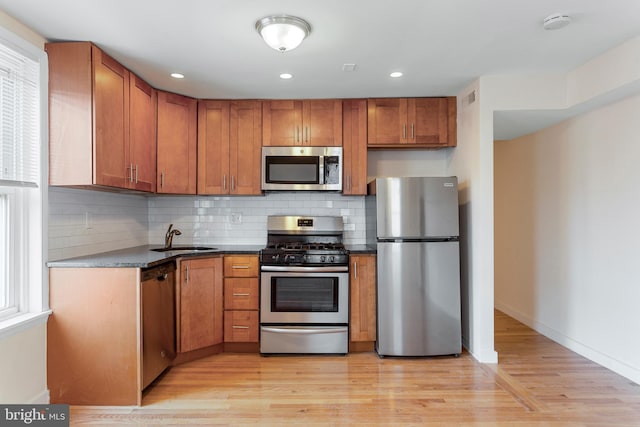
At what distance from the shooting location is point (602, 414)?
2.25m

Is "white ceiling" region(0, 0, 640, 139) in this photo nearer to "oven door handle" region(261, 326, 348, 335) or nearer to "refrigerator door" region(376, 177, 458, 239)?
"refrigerator door" region(376, 177, 458, 239)

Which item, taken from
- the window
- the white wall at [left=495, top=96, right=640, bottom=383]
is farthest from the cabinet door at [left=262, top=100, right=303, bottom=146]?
the white wall at [left=495, top=96, right=640, bottom=383]

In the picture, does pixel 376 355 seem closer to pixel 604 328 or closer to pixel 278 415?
pixel 278 415

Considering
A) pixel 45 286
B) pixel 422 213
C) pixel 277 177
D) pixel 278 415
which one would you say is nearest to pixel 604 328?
pixel 422 213

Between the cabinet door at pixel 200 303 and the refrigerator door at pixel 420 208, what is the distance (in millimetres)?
1553

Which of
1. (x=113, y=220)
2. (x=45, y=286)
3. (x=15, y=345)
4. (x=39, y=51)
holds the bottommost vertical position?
(x=15, y=345)

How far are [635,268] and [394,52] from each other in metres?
2.39

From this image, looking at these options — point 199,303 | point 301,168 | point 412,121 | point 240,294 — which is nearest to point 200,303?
point 199,303

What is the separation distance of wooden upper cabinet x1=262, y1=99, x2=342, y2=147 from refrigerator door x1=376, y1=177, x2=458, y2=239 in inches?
32.8

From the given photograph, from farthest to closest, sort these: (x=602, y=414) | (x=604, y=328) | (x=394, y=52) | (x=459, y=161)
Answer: (x=459, y=161), (x=604, y=328), (x=394, y=52), (x=602, y=414)

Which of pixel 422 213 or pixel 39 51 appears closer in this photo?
pixel 39 51

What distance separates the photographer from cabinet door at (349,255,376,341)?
3.25 metres
